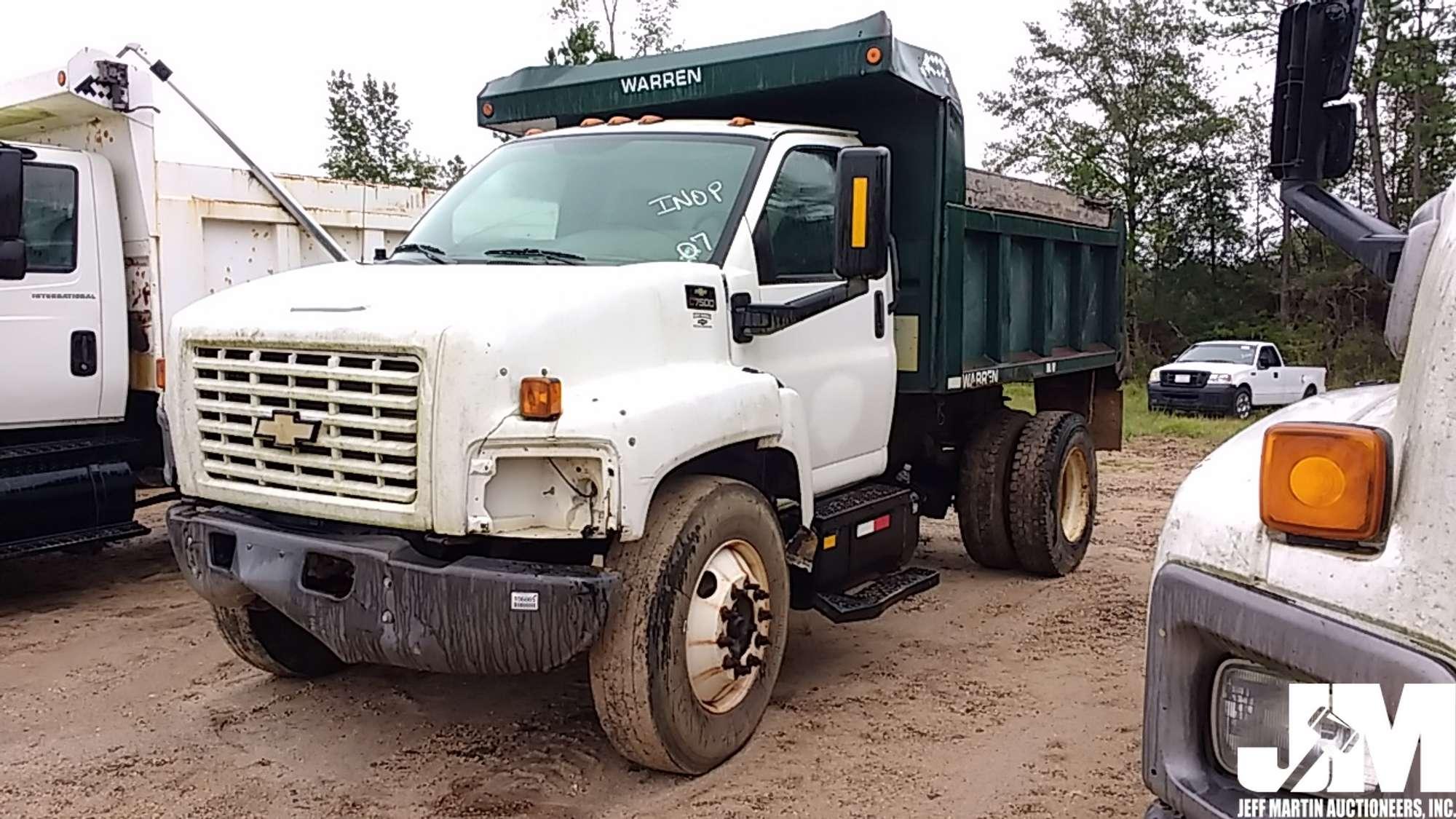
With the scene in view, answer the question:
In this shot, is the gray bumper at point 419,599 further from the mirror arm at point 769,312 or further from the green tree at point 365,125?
the green tree at point 365,125

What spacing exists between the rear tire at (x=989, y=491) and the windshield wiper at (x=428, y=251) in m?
3.60

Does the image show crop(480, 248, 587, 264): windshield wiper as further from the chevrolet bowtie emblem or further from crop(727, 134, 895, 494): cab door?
the chevrolet bowtie emblem

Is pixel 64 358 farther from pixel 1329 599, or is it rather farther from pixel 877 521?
pixel 1329 599

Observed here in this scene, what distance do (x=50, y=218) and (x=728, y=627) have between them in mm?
4931

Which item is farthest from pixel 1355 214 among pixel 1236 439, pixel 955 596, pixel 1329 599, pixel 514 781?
pixel 955 596

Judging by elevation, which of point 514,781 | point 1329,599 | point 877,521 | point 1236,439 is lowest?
point 514,781

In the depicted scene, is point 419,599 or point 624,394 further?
point 624,394

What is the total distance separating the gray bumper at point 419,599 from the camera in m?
3.78

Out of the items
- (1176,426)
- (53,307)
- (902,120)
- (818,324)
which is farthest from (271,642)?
(1176,426)

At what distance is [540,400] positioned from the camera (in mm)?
3760

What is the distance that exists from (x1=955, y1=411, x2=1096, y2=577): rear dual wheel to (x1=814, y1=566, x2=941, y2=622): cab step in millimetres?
1486

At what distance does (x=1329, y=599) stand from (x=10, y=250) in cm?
649

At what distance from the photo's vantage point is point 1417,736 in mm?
1772

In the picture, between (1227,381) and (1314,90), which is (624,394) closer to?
(1314,90)
